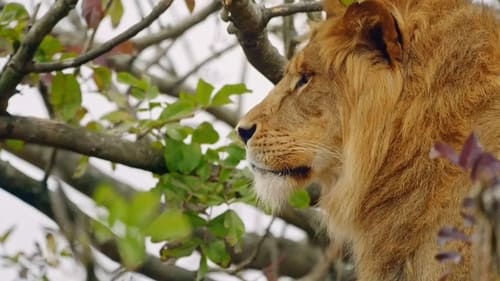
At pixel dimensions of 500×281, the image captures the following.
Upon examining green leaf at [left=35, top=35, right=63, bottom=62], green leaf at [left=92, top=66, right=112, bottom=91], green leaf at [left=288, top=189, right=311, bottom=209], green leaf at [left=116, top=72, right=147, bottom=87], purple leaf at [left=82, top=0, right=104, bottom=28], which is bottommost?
green leaf at [left=288, top=189, right=311, bottom=209]

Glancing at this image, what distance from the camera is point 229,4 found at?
4.07 metres

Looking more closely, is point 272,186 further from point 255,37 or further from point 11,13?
point 11,13

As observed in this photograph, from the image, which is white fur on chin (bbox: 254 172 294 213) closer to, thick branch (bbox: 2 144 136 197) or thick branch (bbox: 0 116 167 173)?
thick branch (bbox: 0 116 167 173)

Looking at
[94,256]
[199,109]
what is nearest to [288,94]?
[199,109]

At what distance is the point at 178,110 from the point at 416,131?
1253 millimetres

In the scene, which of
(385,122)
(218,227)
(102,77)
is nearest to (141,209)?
(385,122)

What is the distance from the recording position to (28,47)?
453 centimetres

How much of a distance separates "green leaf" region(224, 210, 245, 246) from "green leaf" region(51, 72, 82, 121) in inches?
29.8

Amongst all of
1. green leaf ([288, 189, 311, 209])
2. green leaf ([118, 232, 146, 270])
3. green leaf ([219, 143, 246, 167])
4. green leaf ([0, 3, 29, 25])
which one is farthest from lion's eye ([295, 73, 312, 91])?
green leaf ([118, 232, 146, 270])

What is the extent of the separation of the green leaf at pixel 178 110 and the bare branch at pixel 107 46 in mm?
458

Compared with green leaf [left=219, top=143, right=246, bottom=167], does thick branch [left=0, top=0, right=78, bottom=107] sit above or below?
above

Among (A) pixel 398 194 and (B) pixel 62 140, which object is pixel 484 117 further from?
(B) pixel 62 140

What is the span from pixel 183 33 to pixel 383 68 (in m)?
2.78

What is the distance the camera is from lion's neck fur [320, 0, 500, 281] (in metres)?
3.77
